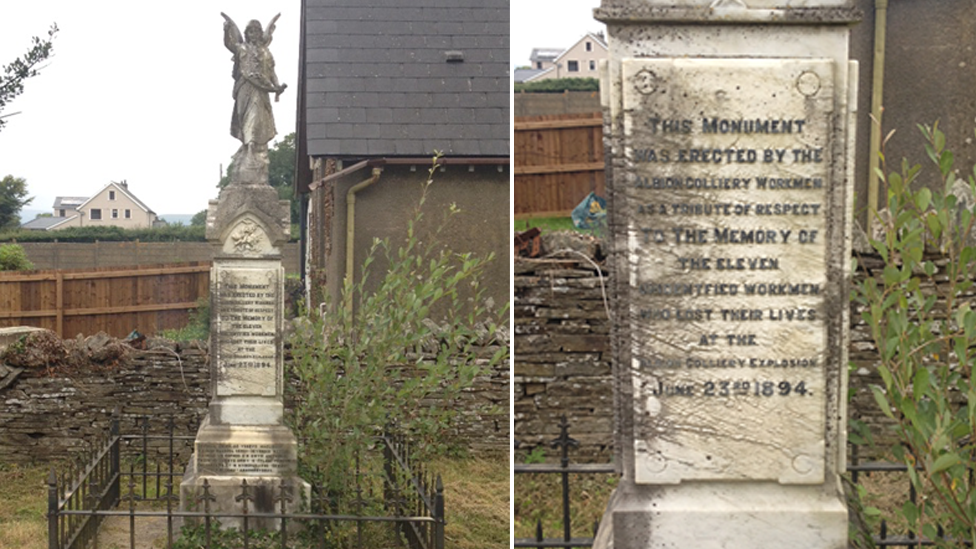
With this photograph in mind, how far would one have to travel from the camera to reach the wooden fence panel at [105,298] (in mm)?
19172

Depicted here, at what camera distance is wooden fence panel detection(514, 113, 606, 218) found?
15.5 meters

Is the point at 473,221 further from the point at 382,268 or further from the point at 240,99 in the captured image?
the point at 240,99

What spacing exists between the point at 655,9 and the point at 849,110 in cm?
88

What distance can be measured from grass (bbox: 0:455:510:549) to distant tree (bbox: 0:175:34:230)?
23.8 metres

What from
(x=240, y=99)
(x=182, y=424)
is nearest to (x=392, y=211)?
(x=182, y=424)

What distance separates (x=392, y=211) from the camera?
13516 mm

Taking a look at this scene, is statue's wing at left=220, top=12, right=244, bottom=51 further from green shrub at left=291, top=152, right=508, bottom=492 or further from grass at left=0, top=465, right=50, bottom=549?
grass at left=0, top=465, right=50, bottom=549

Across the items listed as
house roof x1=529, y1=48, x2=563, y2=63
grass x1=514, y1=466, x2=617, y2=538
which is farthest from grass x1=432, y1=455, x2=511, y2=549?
house roof x1=529, y1=48, x2=563, y2=63

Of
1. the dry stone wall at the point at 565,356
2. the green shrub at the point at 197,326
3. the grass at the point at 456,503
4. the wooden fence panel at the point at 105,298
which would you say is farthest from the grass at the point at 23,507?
the green shrub at the point at 197,326

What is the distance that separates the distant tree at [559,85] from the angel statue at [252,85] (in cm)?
1949

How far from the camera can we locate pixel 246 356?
778 centimetres

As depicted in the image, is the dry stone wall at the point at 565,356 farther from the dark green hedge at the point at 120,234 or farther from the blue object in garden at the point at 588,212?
the dark green hedge at the point at 120,234

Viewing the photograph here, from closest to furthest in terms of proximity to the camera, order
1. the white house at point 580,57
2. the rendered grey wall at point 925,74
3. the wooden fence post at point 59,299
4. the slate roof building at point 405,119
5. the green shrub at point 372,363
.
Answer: the green shrub at point 372,363
the rendered grey wall at point 925,74
the slate roof building at point 405,119
the wooden fence post at point 59,299
the white house at point 580,57

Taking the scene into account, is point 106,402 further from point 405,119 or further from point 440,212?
point 405,119
